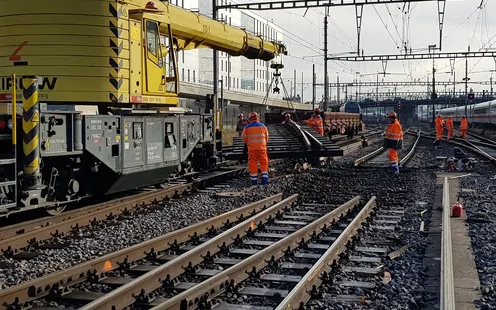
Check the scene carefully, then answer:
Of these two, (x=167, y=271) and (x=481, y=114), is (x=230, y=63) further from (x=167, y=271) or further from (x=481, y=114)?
(x=167, y=271)

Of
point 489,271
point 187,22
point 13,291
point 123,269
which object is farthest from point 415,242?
point 187,22

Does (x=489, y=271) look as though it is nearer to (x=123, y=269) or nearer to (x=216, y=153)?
(x=123, y=269)

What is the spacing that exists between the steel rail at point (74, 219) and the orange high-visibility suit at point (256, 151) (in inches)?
94.3

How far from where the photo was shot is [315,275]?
21.2ft

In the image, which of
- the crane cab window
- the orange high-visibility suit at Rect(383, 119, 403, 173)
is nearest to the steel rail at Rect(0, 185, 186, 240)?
the crane cab window

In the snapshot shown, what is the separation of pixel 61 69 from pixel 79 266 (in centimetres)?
451

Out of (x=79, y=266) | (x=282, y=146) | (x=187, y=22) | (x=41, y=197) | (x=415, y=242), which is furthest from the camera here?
(x=282, y=146)

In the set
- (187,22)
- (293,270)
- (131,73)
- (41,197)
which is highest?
(187,22)

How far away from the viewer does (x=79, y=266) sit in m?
6.37

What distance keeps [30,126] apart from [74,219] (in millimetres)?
1619

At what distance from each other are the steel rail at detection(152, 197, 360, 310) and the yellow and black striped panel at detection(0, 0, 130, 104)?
410 cm

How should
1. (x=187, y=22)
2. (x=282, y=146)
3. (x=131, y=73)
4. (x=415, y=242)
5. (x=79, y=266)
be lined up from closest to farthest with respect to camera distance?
(x=79, y=266) < (x=415, y=242) < (x=131, y=73) < (x=187, y=22) < (x=282, y=146)

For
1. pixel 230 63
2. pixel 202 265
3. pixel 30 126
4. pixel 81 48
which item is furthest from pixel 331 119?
pixel 230 63

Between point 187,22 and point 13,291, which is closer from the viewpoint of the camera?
point 13,291
